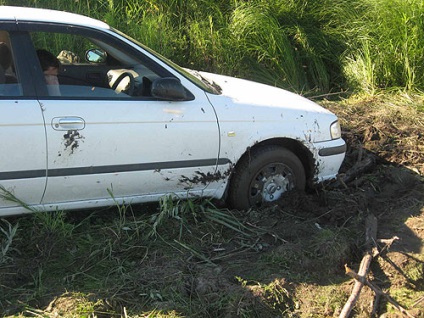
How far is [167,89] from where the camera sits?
4094 mm

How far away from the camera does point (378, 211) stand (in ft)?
15.7

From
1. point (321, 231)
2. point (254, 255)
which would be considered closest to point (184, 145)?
point (254, 255)

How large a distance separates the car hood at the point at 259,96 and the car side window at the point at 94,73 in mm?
748

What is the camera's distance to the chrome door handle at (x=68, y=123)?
3799 millimetres

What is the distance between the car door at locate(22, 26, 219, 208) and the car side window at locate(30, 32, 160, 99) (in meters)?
0.01

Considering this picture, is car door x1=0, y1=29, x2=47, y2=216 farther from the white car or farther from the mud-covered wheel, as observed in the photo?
the mud-covered wheel

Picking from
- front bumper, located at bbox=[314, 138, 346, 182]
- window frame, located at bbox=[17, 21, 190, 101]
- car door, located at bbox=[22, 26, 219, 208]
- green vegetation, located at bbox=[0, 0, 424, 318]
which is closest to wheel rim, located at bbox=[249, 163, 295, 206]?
green vegetation, located at bbox=[0, 0, 424, 318]

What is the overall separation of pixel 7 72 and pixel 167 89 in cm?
117

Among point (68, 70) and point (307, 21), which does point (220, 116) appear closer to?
point (68, 70)

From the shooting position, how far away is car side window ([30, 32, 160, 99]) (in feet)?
13.2

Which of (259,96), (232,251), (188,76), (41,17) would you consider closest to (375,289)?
(232,251)

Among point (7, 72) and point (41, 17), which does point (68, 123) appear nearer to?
point (7, 72)

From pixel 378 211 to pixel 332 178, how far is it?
0.52 metres

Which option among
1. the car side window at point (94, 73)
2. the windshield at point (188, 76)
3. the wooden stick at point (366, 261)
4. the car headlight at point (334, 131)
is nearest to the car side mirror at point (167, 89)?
the car side window at point (94, 73)
